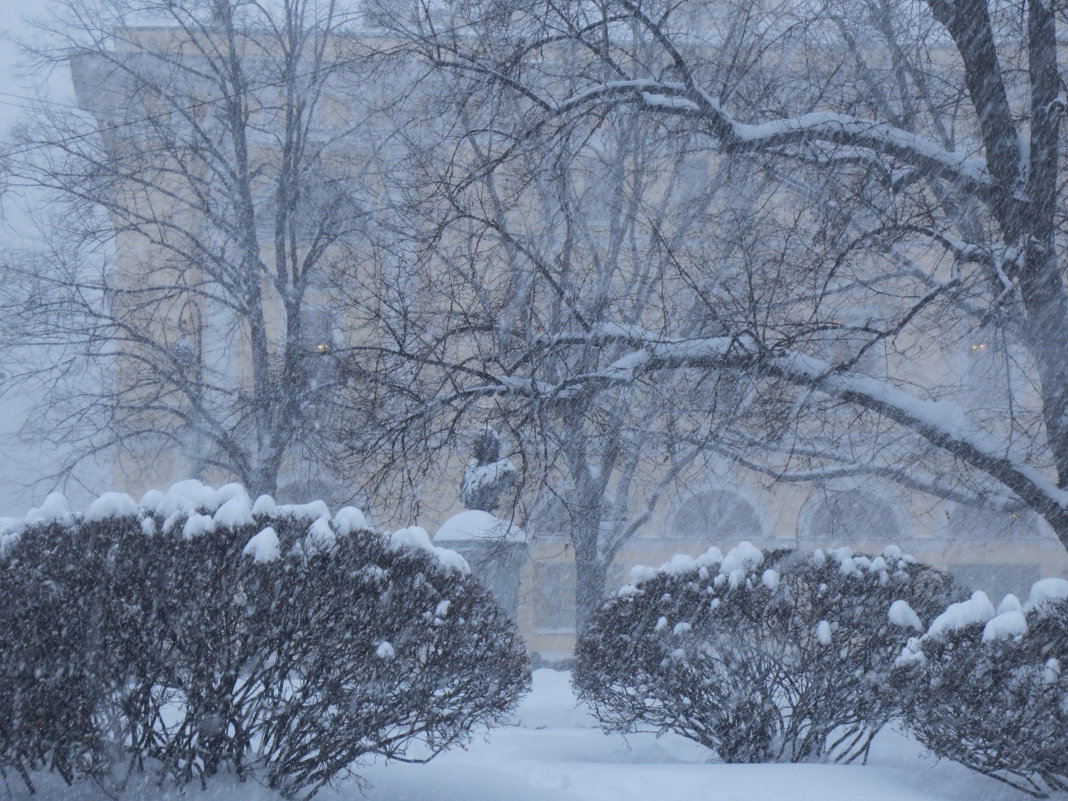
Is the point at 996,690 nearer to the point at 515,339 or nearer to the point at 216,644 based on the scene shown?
the point at 216,644

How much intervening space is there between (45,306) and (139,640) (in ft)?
38.3

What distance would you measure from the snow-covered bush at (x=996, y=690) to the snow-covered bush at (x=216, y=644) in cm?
237

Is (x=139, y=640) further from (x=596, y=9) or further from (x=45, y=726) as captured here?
(x=596, y=9)

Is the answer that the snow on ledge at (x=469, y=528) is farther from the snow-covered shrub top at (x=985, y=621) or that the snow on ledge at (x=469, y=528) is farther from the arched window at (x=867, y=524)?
the arched window at (x=867, y=524)

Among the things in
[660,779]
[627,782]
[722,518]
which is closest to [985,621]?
[660,779]

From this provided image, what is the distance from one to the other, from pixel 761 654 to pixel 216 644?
3.61 meters

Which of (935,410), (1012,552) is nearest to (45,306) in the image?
(935,410)

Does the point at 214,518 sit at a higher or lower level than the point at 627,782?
higher

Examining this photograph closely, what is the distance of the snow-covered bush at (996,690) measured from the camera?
521cm

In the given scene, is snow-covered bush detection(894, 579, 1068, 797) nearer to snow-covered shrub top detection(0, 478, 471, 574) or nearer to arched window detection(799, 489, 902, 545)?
snow-covered shrub top detection(0, 478, 471, 574)

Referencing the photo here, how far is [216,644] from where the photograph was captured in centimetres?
437

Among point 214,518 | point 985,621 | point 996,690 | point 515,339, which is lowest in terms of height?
point 996,690

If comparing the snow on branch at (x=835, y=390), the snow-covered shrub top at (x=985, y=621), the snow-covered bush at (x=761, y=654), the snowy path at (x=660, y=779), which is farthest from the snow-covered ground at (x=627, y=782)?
the snow on branch at (x=835, y=390)

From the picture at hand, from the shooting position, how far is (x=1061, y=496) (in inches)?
289
